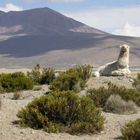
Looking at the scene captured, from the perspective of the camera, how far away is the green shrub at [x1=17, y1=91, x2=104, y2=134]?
1370 centimetres

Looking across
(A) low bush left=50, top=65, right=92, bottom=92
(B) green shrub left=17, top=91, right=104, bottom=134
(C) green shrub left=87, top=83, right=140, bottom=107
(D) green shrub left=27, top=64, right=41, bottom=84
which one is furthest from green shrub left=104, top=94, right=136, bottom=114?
(D) green shrub left=27, top=64, right=41, bottom=84

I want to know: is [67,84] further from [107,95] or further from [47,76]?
[47,76]

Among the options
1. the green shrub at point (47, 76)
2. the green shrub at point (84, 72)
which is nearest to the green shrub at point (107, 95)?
the green shrub at point (84, 72)

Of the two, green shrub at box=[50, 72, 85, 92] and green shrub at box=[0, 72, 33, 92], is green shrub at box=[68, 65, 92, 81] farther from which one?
green shrub at box=[0, 72, 33, 92]

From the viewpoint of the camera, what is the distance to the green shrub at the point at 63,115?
1370 centimetres

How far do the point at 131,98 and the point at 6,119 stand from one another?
512 centimetres

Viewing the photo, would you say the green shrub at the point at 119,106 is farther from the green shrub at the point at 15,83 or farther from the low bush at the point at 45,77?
the low bush at the point at 45,77

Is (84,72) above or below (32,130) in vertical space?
above

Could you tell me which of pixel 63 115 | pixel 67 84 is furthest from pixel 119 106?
pixel 67 84

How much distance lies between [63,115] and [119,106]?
3.27 m

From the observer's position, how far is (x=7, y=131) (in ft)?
43.1

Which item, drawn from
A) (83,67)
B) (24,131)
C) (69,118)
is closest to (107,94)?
(69,118)

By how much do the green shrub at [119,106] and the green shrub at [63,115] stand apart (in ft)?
8.07

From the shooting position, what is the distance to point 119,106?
16.9m
